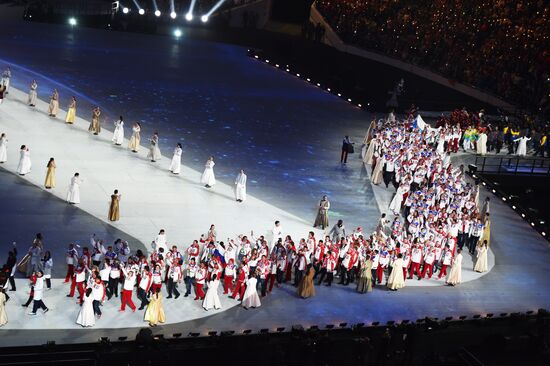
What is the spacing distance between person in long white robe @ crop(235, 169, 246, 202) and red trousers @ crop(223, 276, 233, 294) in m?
6.06

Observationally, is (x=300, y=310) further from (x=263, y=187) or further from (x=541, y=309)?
(x=263, y=187)

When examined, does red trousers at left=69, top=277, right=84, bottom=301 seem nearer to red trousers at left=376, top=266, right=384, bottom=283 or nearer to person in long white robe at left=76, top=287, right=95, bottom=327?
person in long white robe at left=76, top=287, right=95, bottom=327

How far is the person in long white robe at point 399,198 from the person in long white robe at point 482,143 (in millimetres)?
8375

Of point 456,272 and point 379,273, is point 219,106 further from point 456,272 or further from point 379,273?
point 456,272

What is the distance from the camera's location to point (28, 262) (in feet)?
65.6

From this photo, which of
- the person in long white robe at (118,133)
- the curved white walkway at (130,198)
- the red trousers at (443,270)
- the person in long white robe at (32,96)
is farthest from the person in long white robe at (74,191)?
the red trousers at (443,270)


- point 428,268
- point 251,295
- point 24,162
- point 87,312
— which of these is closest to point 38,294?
point 87,312

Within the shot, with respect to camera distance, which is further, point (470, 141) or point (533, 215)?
point (470, 141)

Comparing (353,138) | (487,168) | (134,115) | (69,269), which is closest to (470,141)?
(487,168)

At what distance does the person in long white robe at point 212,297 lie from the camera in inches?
778

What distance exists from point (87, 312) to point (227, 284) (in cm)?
370

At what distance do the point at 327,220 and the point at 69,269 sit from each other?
833 cm

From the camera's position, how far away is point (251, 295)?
66.4ft

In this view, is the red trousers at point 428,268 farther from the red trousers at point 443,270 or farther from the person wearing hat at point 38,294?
the person wearing hat at point 38,294
